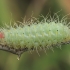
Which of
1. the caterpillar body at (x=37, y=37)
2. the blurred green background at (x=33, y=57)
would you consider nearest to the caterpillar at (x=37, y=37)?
the caterpillar body at (x=37, y=37)

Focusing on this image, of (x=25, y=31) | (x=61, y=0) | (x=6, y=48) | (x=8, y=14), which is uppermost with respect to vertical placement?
(x=61, y=0)

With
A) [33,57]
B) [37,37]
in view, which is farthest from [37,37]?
[33,57]

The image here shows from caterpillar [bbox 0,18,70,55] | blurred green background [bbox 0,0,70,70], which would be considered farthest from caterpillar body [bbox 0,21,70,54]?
blurred green background [bbox 0,0,70,70]

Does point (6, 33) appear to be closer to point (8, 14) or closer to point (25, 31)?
point (25, 31)

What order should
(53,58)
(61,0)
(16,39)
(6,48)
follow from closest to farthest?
(6,48)
(16,39)
(53,58)
(61,0)

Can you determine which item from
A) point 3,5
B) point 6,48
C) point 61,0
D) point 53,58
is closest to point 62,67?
point 53,58

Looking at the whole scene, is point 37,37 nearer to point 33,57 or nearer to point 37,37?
point 37,37

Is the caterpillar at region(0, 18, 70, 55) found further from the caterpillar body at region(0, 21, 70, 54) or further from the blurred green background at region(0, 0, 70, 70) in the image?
the blurred green background at region(0, 0, 70, 70)

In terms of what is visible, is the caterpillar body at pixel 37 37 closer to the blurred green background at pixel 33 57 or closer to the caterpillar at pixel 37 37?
the caterpillar at pixel 37 37
